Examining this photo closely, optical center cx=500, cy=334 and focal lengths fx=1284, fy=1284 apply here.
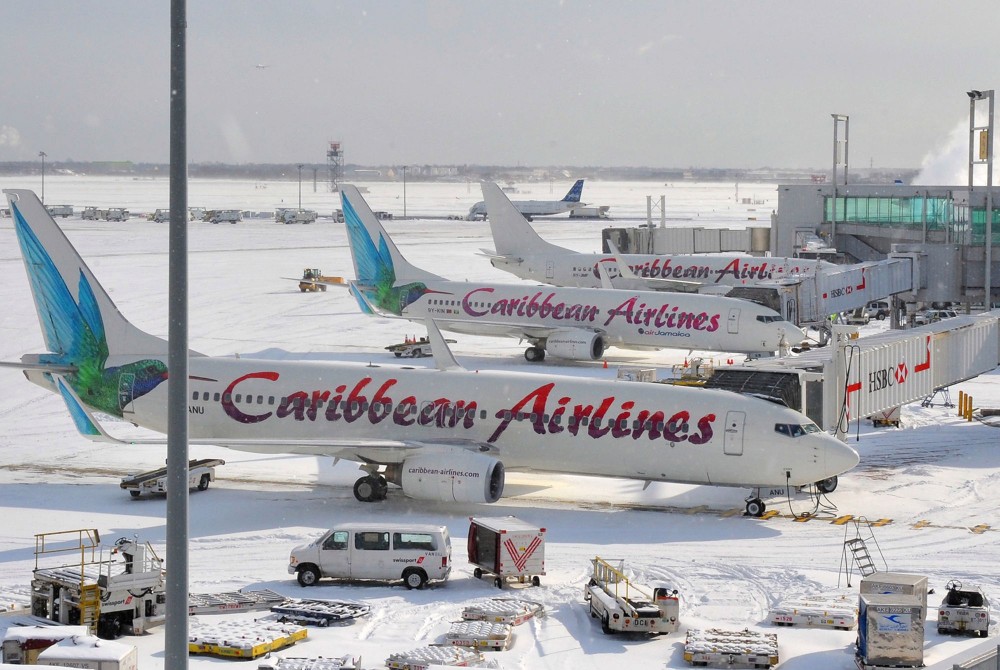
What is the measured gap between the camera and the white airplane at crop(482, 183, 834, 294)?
2972 inches

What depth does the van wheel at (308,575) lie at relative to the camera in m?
28.8

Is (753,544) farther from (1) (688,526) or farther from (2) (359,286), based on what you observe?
(2) (359,286)

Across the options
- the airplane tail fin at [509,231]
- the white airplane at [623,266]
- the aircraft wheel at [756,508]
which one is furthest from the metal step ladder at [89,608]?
the airplane tail fin at [509,231]

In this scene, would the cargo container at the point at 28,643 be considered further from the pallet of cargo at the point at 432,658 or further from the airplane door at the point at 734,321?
the airplane door at the point at 734,321

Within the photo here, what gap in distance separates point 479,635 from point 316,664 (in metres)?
3.53

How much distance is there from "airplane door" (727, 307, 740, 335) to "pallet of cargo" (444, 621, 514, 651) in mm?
38650

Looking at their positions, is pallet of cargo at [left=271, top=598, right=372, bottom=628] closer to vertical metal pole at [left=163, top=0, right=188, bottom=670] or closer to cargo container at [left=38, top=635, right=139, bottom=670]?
cargo container at [left=38, top=635, right=139, bottom=670]

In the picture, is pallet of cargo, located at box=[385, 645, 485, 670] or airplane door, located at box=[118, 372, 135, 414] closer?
pallet of cargo, located at box=[385, 645, 485, 670]

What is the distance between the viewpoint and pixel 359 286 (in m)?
68.9

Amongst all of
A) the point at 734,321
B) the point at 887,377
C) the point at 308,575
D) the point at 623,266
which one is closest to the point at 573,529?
the point at 308,575

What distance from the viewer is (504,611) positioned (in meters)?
25.4

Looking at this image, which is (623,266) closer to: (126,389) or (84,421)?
(126,389)

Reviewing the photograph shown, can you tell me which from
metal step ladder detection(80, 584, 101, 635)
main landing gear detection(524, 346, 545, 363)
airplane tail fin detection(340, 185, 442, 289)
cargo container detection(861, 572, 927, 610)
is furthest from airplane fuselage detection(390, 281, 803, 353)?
metal step ladder detection(80, 584, 101, 635)

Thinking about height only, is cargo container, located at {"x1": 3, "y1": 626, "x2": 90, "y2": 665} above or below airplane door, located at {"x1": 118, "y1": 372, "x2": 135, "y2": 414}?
below
